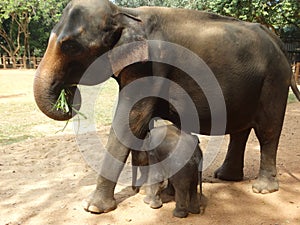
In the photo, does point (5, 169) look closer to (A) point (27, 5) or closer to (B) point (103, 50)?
(B) point (103, 50)

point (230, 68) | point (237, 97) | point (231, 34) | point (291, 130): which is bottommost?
point (291, 130)

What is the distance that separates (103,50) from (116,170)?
103 centimetres

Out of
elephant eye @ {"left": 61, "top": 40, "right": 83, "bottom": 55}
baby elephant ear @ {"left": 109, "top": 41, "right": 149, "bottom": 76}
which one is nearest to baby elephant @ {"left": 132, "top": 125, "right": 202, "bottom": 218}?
baby elephant ear @ {"left": 109, "top": 41, "right": 149, "bottom": 76}

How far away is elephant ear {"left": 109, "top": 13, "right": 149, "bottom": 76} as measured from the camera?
281 centimetres

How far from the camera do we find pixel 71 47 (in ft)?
9.14

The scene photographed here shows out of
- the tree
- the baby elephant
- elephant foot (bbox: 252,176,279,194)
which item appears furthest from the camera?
the tree

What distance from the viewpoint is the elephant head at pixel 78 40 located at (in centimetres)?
277

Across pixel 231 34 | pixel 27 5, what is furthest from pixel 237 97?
pixel 27 5

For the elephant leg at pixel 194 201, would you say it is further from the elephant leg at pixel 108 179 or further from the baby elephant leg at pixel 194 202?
the elephant leg at pixel 108 179

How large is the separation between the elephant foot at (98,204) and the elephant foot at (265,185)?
1405 mm

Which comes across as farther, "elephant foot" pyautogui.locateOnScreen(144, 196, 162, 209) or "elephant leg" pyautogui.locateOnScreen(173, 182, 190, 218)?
"elephant foot" pyautogui.locateOnScreen(144, 196, 162, 209)

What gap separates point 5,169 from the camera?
14.5 ft

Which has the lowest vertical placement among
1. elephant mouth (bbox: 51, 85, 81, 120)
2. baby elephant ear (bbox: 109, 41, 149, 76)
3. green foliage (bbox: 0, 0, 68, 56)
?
green foliage (bbox: 0, 0, 68, 56)

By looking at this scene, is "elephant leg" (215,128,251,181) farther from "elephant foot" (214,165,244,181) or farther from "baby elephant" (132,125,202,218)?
"baby elephant" (132,125,202,218)
